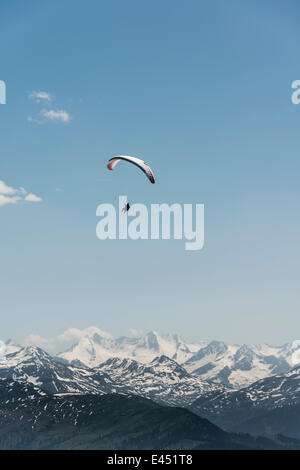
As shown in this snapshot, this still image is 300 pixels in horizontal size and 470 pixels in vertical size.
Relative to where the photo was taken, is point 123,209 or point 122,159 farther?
point 122,159

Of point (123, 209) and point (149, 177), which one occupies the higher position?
point (149, 177)

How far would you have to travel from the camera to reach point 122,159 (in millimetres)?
162875
